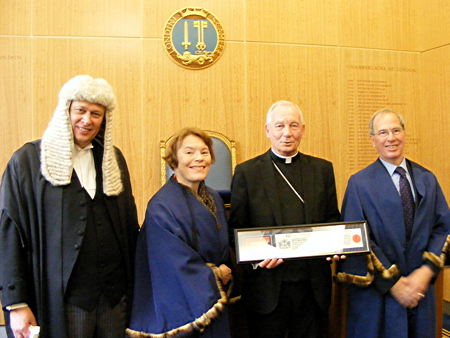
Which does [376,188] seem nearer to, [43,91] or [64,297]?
[64,297]

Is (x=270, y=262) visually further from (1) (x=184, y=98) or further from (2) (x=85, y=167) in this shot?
(1) (x=184, y=98)

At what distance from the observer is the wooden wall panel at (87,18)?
166 inches

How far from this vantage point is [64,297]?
5.40 feet

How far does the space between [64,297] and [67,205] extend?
0.36 m

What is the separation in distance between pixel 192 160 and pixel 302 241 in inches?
25.0

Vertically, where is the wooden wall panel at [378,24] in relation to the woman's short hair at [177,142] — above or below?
above

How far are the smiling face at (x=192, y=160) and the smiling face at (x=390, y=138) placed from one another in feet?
3.22

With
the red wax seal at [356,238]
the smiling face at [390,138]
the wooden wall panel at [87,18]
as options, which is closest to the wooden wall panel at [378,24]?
the wooden wall panel at [87,18]

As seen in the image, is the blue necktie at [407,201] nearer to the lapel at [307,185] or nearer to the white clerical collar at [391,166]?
the white clerical collar at [391,166]

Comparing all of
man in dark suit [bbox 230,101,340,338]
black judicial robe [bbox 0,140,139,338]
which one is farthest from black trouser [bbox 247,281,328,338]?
black judicial robe [bbox 0,140,139,338]

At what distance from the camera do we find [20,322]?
5.21ft

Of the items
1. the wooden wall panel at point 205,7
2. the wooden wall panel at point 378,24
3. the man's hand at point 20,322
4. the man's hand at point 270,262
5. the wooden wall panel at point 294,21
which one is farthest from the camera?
the wooden wall panel at point 378,24

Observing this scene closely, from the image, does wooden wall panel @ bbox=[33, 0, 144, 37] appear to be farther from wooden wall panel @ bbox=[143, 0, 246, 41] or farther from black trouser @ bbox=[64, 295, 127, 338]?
black trouser @ bbox=[64, 295, 127, 338]

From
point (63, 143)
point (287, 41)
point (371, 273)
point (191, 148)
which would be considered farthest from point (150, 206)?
point (287, 41)
